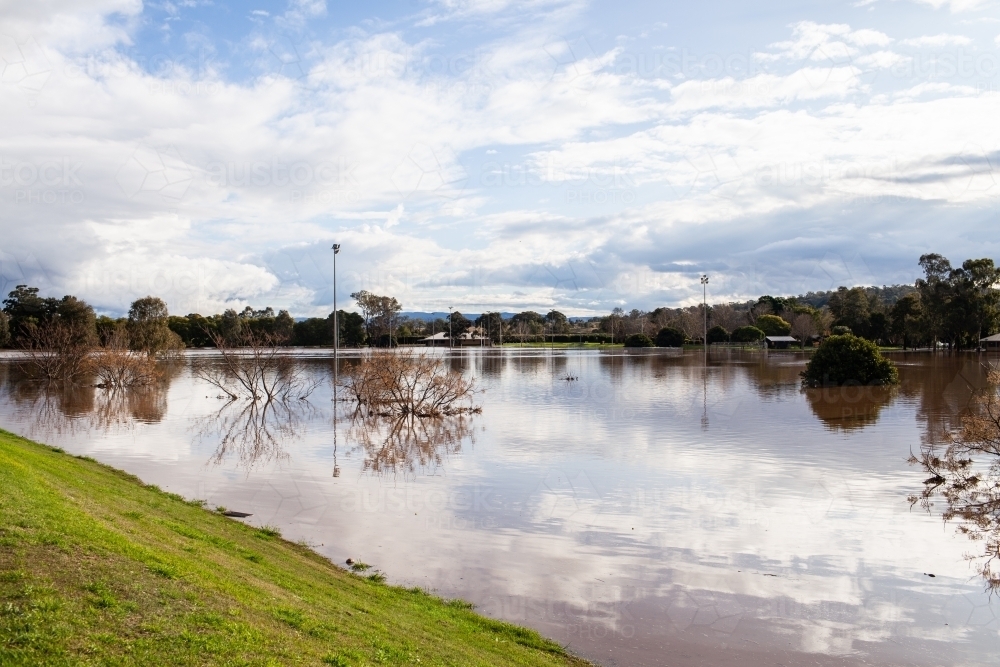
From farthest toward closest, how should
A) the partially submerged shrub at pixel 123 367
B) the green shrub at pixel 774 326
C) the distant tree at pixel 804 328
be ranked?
1. the green shrub at pixel 774 326
2. the distant tree at pixel 804 328
3. the partially submerged shrub at pixel 123 367

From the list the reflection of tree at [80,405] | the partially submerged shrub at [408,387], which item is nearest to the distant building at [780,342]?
the reflection of tree at [80,405]

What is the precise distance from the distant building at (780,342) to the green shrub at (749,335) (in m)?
1.29

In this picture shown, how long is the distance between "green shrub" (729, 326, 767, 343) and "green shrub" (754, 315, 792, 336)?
10.5 feet

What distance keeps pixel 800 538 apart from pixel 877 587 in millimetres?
1940

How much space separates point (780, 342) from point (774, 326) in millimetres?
5463

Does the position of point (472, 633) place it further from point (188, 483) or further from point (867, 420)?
point (867, 420)

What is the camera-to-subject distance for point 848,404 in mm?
28312

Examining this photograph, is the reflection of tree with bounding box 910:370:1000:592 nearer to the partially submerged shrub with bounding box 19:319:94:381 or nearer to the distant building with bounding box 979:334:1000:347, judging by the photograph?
the partially submerged shrub with bounding box 19:319:94:381

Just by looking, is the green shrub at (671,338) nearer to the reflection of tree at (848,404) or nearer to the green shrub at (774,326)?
the green shrub at (774,326)

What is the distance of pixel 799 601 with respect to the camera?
8875mm

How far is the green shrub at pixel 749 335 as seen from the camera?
323ft

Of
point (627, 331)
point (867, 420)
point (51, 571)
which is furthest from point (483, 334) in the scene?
point (51, 571)

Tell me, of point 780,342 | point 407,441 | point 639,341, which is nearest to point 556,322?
point 639,341

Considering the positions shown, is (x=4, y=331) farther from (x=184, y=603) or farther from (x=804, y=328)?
(x=804, y=328)
